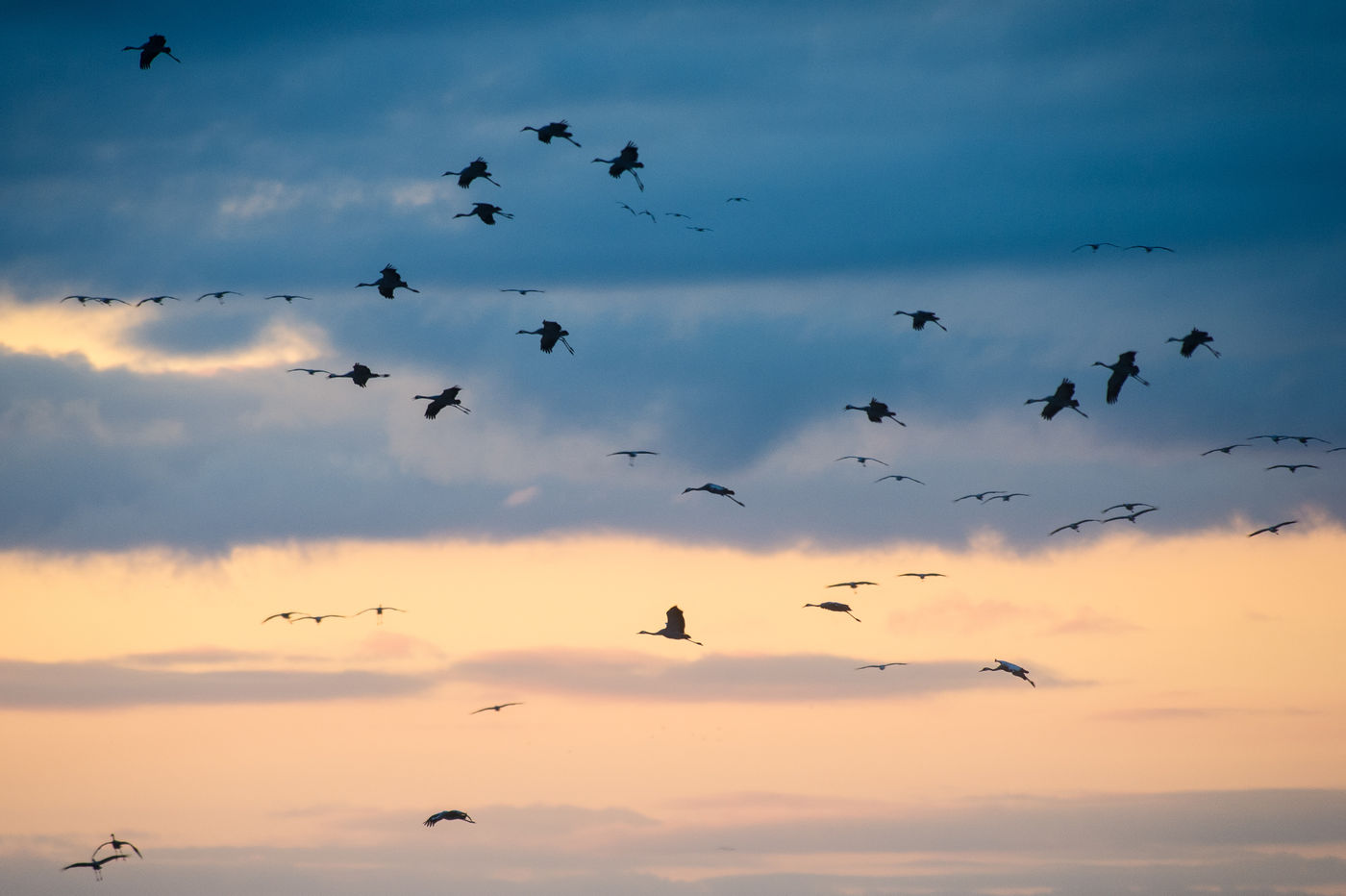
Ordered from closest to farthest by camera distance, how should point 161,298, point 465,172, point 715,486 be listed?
point 715,486 → point 465,172 → point 161,298

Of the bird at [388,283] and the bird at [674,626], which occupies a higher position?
the bird at [388,283]

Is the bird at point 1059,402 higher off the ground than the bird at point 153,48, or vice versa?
the bird at point 153,48

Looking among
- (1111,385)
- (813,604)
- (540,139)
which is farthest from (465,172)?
(1111,385)

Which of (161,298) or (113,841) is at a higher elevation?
(161,298)

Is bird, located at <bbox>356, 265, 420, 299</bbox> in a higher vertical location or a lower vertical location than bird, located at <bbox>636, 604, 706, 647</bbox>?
higher

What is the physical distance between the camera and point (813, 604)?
113875 mm

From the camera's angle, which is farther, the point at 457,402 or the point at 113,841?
the point at 113,841

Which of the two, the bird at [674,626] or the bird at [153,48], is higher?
the bird at [153,48]

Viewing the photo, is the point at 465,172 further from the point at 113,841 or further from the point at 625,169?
the point at 113,841

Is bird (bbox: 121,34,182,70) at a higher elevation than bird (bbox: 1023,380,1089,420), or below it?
higher

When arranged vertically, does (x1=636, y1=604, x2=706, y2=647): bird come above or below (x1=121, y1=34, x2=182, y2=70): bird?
below

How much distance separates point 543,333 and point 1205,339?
4100cm

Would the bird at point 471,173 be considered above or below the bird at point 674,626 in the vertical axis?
above

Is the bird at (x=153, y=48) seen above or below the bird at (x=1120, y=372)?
above
